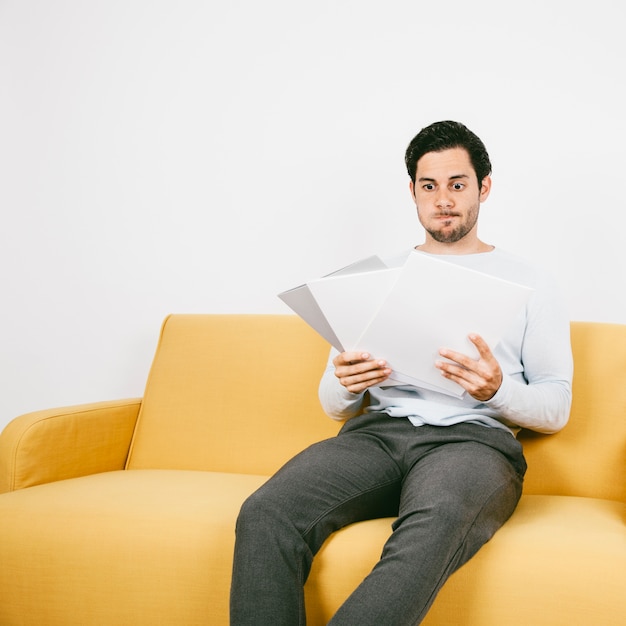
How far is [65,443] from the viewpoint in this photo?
1922mm

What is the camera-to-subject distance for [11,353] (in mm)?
2797

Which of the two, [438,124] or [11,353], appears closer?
[438,124]

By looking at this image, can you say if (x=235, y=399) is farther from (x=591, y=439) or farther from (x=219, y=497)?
(x=591, y=439)

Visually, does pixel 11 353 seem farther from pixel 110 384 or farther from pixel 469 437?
pixel 469 437

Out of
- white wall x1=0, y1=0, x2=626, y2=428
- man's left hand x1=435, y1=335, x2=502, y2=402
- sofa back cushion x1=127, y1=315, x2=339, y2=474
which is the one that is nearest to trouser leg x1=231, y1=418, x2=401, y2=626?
man's left hand x1=435, y1=335, x2=502, y2=402

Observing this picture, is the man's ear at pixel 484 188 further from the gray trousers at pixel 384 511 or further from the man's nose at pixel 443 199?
the gray trousers at pixel 384 511

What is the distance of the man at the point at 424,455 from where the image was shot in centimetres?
121

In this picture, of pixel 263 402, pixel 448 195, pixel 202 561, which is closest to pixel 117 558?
pixel 202 561

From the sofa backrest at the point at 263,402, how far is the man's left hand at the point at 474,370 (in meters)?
0.43

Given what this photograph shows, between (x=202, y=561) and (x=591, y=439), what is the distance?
0.92m

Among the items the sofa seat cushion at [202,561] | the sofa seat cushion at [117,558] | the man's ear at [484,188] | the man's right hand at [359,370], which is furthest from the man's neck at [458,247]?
the sofa seat cushion at [117,558]

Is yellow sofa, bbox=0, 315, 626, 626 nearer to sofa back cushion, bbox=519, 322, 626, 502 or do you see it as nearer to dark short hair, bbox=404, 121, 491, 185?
sofa back cushion, bbox=519, 322, 626, 502

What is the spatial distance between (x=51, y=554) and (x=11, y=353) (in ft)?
4.69

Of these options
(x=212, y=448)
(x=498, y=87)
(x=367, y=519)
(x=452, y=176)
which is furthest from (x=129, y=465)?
(x=498, y=87)
